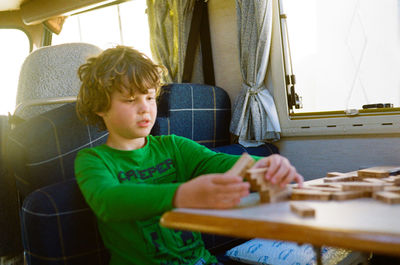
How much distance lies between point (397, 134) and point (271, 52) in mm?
905

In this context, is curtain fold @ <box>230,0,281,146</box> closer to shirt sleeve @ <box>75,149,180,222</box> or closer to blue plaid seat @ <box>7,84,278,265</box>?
blue plaid seat @ <box>7,84,278,265</box>

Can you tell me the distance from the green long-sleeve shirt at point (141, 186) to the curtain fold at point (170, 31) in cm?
165

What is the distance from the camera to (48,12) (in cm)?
407

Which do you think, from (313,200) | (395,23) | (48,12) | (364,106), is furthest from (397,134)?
(48,12)

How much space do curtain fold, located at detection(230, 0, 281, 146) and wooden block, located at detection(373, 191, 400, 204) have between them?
62.2 inches

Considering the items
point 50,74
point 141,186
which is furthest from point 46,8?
point 141,186

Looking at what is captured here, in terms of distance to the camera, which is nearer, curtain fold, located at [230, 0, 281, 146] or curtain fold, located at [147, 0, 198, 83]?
curtain fold, located at [230, 0, 281, 146]

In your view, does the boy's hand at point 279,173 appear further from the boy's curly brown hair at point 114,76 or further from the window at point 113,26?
the window at point 113,26

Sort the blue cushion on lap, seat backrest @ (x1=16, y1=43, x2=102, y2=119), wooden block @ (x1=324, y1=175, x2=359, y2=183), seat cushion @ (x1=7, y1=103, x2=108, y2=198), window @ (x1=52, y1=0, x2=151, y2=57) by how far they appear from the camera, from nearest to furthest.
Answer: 1. wooden block @ (x1=324, y1=175, x2=359, y2=183)
2. the blue cushion on lap
3. seat cushion @ (x1=7, y1=103, x2=108, y2=198)
4. seat backrest @ (x1=16, y1=43, x2=102, y2=119)
5. window @ (x1=52, y1=0, x2=151, y2=57)

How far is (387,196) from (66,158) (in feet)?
4.38

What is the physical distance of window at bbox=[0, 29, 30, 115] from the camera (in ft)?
13.8

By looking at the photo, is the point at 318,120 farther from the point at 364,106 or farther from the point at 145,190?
the point at 145,190

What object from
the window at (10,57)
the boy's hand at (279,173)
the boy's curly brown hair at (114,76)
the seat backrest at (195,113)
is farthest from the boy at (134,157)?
the window at (10,57)

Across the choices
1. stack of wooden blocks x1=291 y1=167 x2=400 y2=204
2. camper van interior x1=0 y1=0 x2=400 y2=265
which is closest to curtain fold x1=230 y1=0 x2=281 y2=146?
camper van interior x1=0 y1=0 x2=400 y2=265
